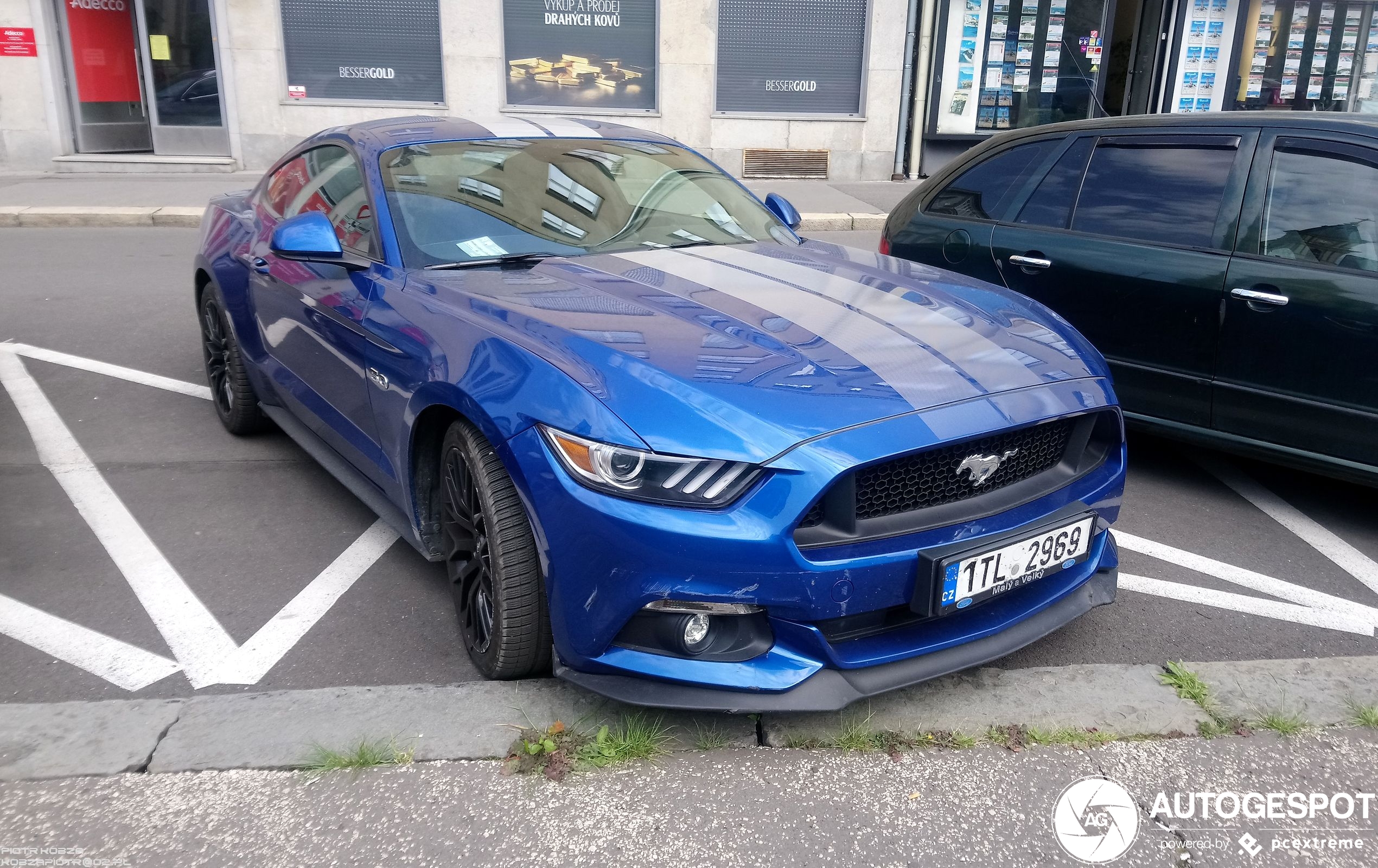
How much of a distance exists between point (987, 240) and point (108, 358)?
4.99 metres

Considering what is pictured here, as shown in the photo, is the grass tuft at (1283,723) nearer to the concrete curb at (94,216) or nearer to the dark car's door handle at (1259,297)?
the dark car's door handle at (1259,297)

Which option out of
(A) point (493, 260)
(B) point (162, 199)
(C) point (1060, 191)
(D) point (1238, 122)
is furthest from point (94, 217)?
(D) point (1238, 122)

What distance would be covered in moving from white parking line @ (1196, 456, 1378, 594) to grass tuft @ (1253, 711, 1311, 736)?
1.11m

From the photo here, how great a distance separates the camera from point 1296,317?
400cm

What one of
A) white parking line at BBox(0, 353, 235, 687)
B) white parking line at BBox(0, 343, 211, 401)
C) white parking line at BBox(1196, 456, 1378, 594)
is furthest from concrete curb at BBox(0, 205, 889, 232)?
white parking line at BBox(1196, 456, 1378, 594)

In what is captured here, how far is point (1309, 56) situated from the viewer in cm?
1517

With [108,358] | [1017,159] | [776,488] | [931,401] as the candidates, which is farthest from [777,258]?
[108,358]

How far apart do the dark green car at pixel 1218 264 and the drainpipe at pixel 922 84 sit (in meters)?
10.5

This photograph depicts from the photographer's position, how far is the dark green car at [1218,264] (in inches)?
155

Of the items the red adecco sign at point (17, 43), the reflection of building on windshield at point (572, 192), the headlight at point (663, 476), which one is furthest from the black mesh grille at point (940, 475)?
the red adecco sign at point (17, 43)

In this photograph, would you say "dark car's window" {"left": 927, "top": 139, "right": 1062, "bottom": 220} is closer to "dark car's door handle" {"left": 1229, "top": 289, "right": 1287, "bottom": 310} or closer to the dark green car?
the dark green car

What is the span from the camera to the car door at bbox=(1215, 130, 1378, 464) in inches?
153

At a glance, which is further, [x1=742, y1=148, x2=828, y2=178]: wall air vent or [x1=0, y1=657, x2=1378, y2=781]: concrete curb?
[x1=742, y1=148, x2=828, y2=178]: wall air vent

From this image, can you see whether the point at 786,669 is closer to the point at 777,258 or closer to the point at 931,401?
the point at 931,401
